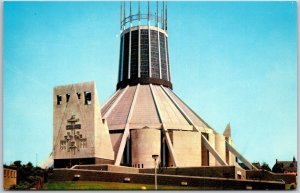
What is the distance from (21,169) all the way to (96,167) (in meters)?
5.94

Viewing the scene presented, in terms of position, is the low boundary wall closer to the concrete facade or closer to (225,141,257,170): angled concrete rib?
the concrete facade

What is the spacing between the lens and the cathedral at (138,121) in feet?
124

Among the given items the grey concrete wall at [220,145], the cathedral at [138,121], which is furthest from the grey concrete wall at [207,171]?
the grey concrete wall at [220,145]

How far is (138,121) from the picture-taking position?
44.3 meters

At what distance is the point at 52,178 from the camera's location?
106ft

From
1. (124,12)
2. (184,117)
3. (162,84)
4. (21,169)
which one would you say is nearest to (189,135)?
(184,117)

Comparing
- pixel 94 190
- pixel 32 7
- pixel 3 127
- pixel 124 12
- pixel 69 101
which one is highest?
pixel 124 12

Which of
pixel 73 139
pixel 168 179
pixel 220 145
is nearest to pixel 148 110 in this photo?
pixel 220 145

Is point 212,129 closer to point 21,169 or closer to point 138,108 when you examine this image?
point 138,108

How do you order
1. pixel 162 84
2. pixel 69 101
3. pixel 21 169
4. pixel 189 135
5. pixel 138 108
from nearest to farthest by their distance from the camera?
pixel 21 169 < pixel 69 101 < pixel 189 135 < pixel 138 108 < pixel 162 84

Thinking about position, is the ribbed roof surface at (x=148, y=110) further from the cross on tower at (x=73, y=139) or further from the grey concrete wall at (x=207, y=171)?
the grey concrete wall at (x=207, y=171)

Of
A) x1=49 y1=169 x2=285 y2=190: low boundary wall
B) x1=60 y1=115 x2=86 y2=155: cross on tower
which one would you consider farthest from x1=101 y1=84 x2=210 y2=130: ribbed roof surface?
x1=49 y1=169 x2=285 y2=190: low boundary wall

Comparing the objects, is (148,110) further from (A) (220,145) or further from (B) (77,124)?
(B) (77,124)

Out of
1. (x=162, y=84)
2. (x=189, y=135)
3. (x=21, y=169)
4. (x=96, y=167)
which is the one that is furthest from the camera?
(x=162, y=84)
